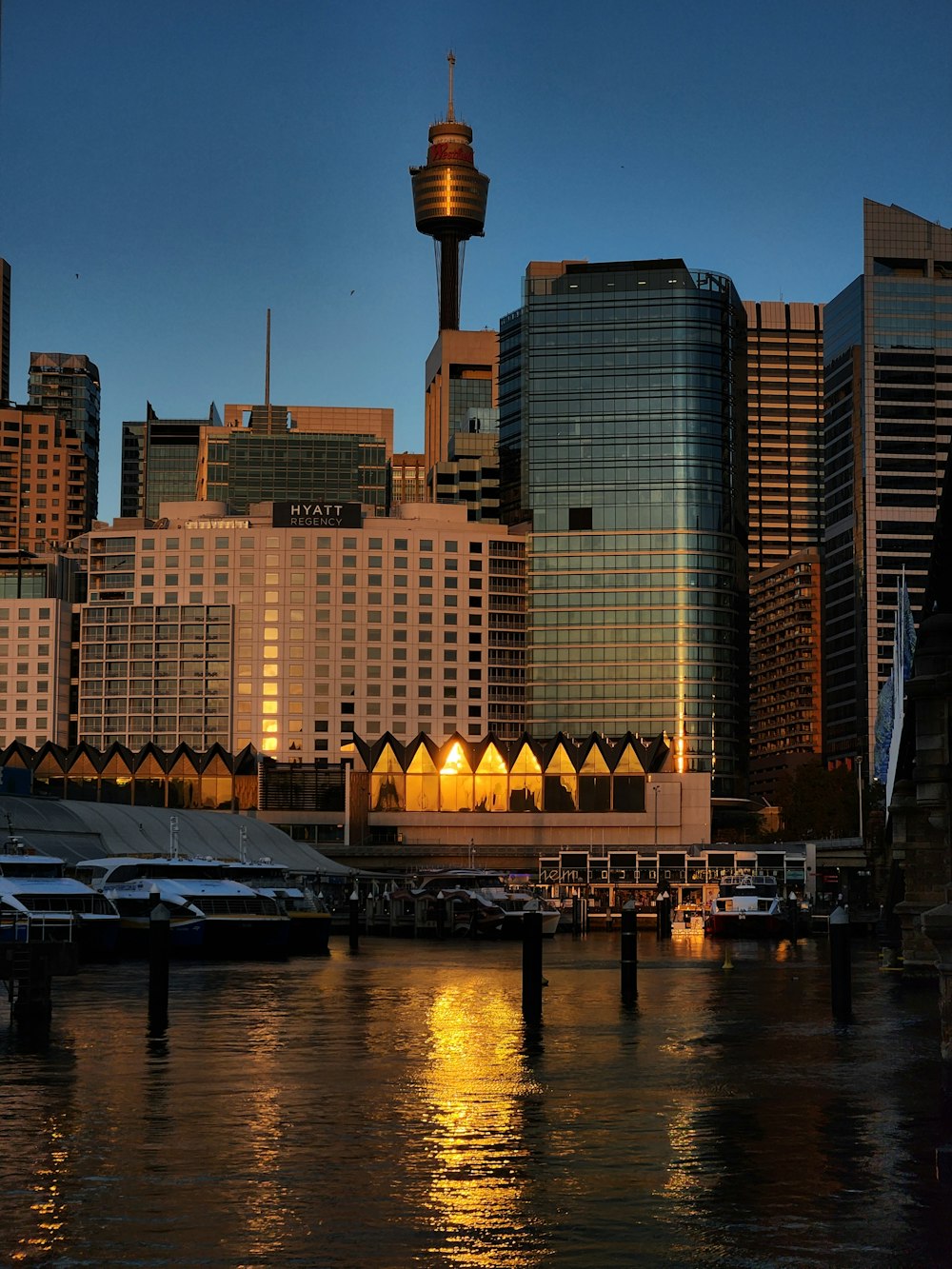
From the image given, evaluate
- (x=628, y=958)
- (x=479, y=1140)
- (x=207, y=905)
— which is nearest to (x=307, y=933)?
(x=207, y=905)

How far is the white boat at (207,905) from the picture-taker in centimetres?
9312

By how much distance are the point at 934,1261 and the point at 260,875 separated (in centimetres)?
9174

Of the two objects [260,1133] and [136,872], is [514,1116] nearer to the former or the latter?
[260,1133]

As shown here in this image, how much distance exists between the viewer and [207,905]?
9506cm

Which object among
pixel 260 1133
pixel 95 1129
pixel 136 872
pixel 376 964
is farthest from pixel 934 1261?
pixel 136 872

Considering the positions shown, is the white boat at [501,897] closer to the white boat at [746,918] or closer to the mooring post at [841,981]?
the white boat at [746,918]

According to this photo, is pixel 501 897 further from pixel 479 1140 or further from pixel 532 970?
pixel 479 1140

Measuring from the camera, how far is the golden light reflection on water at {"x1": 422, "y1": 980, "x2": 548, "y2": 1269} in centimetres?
2294

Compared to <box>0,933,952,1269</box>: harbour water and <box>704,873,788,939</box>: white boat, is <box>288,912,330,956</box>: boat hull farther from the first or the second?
<box>0,933,952,1269</box>: harbour water

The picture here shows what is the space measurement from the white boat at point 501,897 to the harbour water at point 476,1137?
2755 inches

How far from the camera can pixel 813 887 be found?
184250mm

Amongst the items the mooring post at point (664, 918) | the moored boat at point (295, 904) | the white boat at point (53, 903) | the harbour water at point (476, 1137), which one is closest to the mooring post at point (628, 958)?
the harbour water at point (476, 1137)

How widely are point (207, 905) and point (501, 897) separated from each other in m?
44.4

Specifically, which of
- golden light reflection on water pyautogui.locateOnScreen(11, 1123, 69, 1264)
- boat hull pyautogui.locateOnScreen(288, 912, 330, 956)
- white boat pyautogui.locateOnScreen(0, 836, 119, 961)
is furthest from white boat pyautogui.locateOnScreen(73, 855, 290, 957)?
golden light reflection on water pyautogui.locateOnScreen(11, 1123, 69, 1264)
